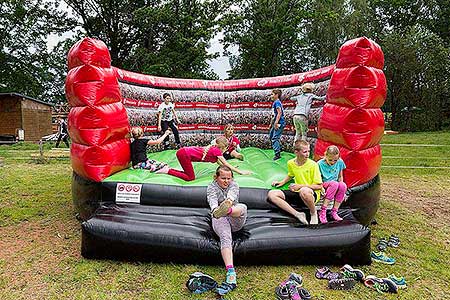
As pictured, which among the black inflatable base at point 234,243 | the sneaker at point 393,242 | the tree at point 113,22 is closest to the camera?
the black inflatable base at point 234,243

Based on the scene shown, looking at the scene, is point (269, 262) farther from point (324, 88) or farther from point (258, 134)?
point (258, 134)

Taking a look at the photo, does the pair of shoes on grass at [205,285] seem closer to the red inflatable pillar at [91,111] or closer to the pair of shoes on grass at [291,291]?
the pair of shoes on grass at [291,291]

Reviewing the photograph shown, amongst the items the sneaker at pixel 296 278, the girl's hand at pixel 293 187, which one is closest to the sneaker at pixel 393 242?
the girl's hand at pixel 293 187

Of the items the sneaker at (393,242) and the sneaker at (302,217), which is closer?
the sneaker at (302,217)

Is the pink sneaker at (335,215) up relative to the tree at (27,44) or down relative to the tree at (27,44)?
down

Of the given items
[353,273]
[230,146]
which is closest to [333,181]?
Result: [353,273]

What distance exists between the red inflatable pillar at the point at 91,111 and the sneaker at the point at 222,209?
1.54 m

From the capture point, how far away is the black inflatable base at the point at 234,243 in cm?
307

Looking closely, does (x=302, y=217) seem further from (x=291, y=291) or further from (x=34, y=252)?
(x=34, y=252)

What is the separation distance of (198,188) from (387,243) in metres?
1.89

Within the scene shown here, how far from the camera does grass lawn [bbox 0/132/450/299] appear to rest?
2.70 metres

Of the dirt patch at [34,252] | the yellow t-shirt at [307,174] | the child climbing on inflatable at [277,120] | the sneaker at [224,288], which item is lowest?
the dirt patch at [34,252]

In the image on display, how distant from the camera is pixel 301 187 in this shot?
11.4 feet

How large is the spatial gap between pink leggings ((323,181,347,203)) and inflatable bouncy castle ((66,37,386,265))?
190mm
